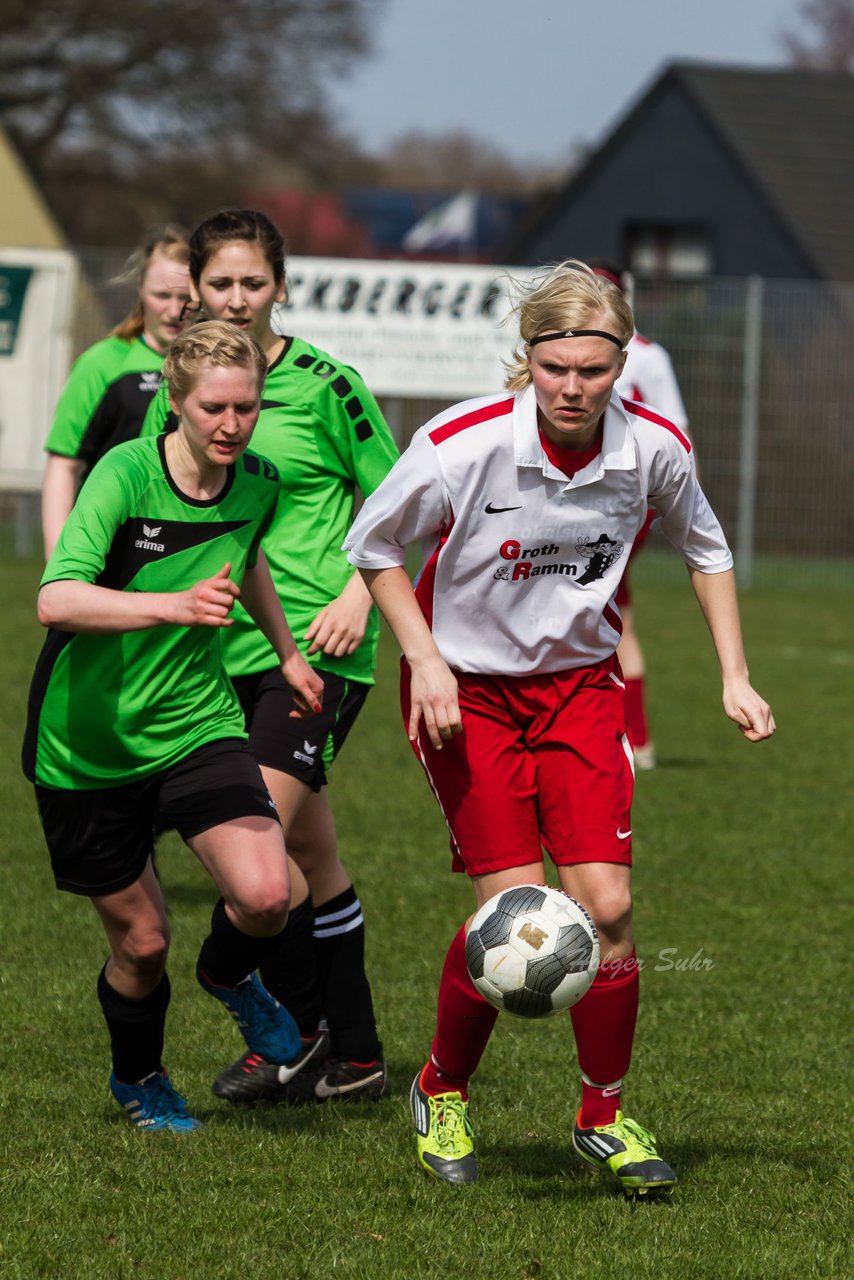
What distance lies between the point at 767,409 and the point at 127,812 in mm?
17177

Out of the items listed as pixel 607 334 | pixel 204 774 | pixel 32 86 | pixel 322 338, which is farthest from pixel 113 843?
pixel 32 86

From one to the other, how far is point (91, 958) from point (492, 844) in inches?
85.6

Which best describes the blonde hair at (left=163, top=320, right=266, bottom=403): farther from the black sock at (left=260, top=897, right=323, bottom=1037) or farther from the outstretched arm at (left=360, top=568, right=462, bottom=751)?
the black sock at (left=260, top=897, right=323, bottom=1037)

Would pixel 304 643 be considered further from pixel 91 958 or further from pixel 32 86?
pixel 32 86

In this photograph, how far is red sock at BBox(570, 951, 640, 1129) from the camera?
4.06 meters

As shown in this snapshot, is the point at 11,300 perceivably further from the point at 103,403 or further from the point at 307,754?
the point at 307,754

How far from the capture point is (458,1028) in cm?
416

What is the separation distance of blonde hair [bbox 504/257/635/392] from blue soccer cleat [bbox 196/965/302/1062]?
1591mm

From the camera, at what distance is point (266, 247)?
4.66 metres

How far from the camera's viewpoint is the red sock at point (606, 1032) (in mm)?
4059

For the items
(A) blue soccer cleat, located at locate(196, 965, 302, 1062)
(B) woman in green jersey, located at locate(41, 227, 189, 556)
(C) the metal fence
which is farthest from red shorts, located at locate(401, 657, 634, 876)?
(C) the metal fence

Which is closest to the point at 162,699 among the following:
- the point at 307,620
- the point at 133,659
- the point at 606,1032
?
the point at 133,659

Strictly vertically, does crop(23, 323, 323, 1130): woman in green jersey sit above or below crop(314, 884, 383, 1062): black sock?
Answer: above

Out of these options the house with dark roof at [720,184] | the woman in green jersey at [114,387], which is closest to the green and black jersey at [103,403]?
the woman in green jersey at [114,387]
